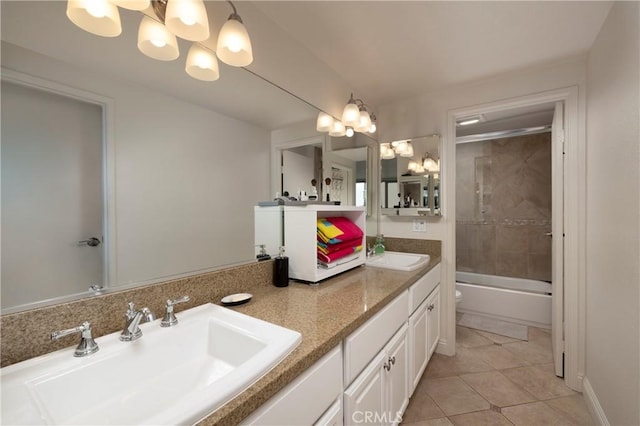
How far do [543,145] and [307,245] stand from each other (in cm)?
344

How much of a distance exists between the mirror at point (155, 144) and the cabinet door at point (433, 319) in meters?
1.33

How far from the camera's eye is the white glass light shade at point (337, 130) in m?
1.81

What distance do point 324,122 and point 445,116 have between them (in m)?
1.12

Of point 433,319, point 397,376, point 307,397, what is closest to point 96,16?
point 307,397

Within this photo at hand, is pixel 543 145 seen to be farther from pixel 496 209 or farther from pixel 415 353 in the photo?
pixel 415 353

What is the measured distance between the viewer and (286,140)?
1.45m

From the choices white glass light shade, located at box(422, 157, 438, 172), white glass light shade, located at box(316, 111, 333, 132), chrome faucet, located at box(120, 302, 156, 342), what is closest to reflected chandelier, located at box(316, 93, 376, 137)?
white glass light shade, located at box(316, 111, 333, 132)

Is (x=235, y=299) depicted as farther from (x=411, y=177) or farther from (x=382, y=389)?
(x=411, y=177)

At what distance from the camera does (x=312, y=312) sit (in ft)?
3.17

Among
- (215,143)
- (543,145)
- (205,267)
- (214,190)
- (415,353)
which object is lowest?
(415,353)

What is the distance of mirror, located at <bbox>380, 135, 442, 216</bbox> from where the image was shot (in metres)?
2.15

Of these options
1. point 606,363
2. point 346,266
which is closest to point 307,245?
point 346,266

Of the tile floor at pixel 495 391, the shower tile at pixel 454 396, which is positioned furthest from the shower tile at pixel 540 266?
the shower tile at pixel 454 396

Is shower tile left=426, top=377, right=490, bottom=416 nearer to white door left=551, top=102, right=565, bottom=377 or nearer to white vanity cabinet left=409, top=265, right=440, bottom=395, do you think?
white vanity cabinet left=409, top=265, right=440, bottom=395
